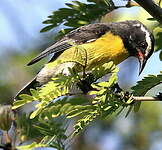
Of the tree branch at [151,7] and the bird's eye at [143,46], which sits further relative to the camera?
the bird's eye at [143,46]

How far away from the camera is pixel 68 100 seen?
221 centimetres

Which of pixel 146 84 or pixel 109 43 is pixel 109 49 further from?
pixel 146 84

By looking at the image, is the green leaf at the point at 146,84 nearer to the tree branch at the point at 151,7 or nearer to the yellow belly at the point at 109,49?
the tree branch at the point at 151,7

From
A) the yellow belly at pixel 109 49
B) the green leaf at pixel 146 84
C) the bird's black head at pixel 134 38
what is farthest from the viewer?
the bird's black head at pixel 134 38

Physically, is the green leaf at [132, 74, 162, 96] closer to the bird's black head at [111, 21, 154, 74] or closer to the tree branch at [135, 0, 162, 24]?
the tree branch at [135, 0, 162, 24]

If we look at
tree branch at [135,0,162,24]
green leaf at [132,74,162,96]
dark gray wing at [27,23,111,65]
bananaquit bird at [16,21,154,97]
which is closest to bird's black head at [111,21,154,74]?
bananaquit bird at [16,21,154,97]

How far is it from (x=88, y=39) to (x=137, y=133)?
1.67 m

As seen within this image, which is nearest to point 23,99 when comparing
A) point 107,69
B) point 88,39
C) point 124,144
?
point 107,69

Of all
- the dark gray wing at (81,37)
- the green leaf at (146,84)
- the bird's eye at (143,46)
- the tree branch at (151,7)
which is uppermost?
the tree branch at (151,7)

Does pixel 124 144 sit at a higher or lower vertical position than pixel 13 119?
lower

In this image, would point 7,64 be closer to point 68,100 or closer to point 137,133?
point 137,133

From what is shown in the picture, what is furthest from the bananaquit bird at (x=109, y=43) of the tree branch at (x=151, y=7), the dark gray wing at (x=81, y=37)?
the tree branch at (x=151, y=7)

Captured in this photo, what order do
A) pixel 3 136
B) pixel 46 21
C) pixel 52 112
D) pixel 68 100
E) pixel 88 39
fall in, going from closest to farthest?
pixel 3 136, pixel 52 112, pixel 68 100, pixel 46 21, pixel 88 39

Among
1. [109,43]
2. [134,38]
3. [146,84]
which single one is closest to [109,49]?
[109,43]
